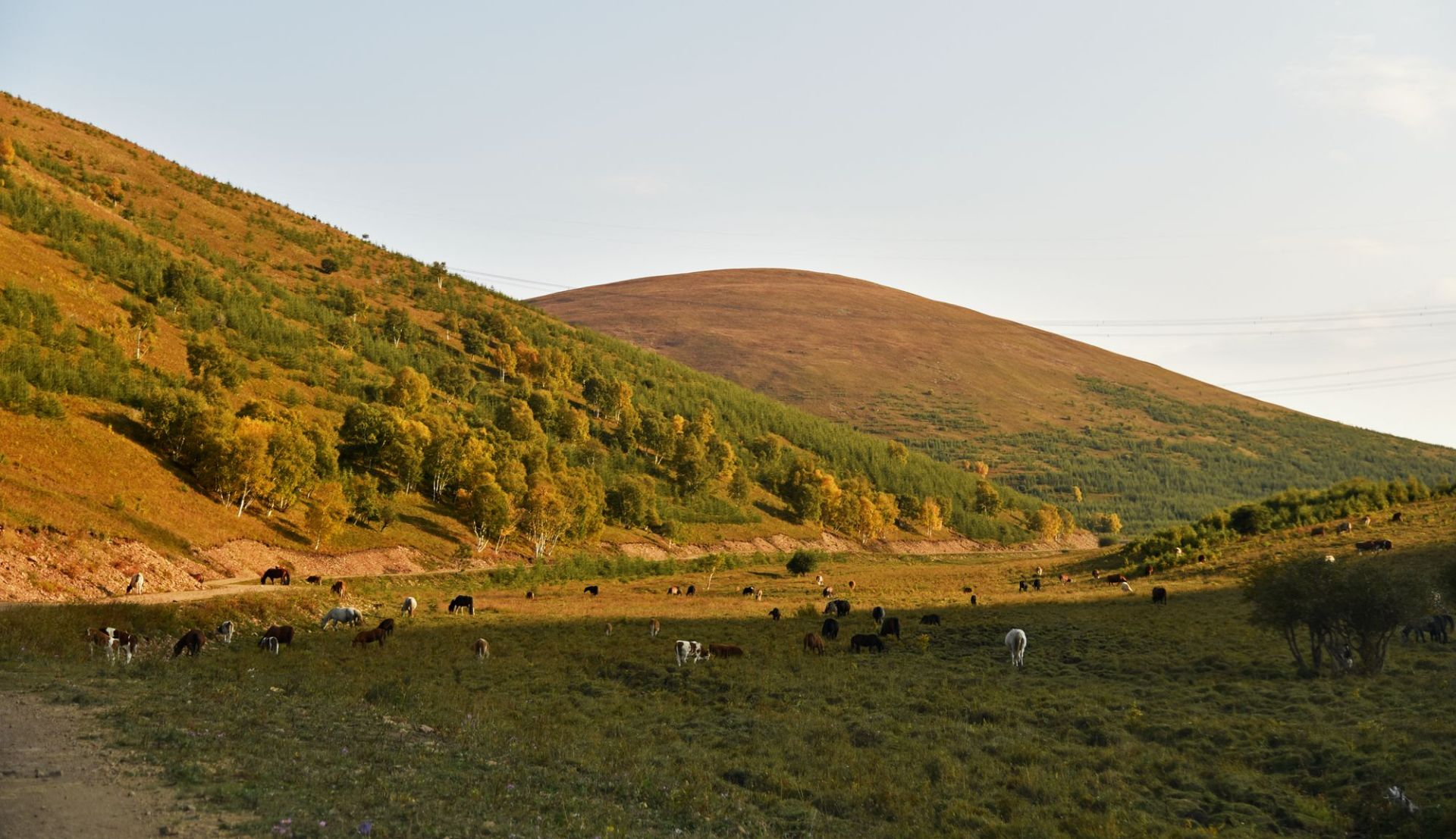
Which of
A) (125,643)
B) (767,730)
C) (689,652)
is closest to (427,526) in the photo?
(125,643)

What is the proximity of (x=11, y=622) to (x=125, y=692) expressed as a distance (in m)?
10.8

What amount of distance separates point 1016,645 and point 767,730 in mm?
14392

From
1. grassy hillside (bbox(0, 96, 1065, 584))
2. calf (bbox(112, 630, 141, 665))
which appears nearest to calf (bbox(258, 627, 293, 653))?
calf (bbox(112, 630, 141, 665))

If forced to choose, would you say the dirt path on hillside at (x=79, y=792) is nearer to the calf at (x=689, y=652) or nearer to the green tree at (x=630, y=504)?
the calf at (x=689, y=652)

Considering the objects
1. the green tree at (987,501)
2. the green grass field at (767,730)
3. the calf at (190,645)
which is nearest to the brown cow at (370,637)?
the green grass field at (767,730)

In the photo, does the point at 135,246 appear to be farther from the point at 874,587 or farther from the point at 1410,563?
the point at 1410,563

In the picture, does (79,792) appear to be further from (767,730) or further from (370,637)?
(370,637)

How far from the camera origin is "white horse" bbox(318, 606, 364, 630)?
→ 38938 mm

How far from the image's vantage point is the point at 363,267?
14188 centimetres

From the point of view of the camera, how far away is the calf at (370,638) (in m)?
34.6

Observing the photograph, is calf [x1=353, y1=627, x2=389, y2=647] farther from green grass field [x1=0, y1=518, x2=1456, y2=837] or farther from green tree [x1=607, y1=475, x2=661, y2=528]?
green tree [x1=607, y1=475, x2=661, y2=528]

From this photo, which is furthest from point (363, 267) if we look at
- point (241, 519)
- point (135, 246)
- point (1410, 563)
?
point (1410, 563)

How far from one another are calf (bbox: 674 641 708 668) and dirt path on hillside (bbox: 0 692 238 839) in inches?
757

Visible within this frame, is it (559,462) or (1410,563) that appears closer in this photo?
(1410,563)
